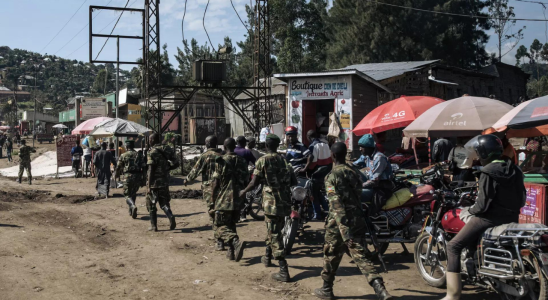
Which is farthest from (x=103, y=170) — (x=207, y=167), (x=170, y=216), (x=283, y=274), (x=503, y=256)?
(x=503, y=256)

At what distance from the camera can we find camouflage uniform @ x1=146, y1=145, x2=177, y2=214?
957 cm

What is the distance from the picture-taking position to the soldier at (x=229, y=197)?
24.0 feet

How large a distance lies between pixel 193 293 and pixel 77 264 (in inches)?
96.8

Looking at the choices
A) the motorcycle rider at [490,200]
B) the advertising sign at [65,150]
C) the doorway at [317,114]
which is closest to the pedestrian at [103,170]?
the advertising sign at [65,150]

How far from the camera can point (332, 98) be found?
19719mm

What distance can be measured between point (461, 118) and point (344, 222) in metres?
5.47

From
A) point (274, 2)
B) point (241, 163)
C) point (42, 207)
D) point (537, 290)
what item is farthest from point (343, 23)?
point (537, 290)

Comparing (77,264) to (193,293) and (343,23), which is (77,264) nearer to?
(193,293)

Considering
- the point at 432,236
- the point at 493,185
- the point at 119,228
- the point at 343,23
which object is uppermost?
the point at 343,23

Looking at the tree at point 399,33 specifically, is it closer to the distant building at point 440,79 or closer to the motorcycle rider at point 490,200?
the distant building at point 440,79

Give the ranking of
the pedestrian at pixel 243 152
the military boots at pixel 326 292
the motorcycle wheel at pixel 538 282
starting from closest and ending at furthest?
the motorcycle wheel at pixel 538 282, the military boots at pixel 326 292, the pedestrian at pixel 243 152

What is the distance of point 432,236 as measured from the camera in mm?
5660

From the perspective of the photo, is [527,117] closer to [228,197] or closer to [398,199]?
[398,199]

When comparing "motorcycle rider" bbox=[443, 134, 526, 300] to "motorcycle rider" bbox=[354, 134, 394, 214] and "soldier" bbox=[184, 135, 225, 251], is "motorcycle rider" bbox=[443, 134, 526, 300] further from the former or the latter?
"soldier" bbox=[184, 135, 225, 251]
